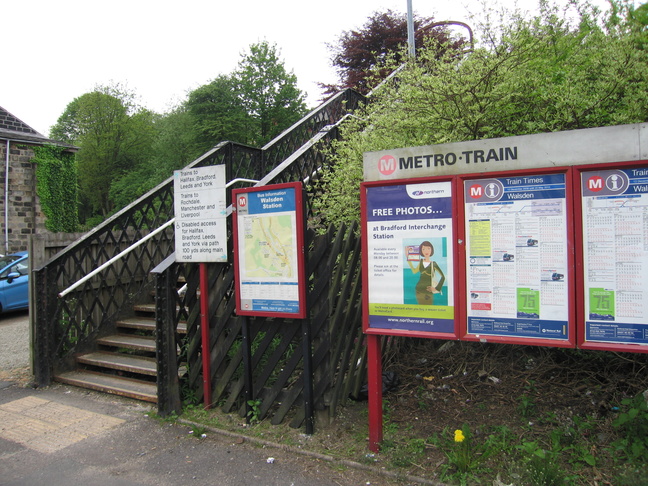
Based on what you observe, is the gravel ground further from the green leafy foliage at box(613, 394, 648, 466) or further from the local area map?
the green leafy foliage at box(613, 394, 648, 466)

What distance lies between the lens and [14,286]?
1141cm

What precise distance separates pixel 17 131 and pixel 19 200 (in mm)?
3200

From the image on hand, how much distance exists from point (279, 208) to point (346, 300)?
3.79 ft

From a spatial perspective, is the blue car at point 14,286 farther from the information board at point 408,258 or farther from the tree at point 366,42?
the tree at point 366,42

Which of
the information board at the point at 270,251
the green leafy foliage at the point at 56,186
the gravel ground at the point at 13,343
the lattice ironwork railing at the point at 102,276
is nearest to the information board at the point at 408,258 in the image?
the information board at the point at 270,251

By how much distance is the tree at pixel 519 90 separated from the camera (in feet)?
14.8

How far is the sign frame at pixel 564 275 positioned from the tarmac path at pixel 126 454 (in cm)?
130

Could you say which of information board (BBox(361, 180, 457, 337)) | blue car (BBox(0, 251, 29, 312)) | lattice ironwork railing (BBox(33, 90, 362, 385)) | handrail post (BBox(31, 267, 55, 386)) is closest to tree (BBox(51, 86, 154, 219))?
blue car (BBox(0, 251, 29, 312))

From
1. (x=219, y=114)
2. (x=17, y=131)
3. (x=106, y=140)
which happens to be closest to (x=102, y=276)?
(x=17, y=131)

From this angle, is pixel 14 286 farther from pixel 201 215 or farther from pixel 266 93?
pixel 266 93

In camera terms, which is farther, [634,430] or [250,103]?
[250,103]

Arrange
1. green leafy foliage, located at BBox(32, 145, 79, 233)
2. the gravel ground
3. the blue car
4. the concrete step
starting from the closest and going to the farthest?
the concrete step → the gravel ground → the blue car → green leafy foliage, located at BBox(32, 145, 79, 233)

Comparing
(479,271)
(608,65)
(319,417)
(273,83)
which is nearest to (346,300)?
(319,417)

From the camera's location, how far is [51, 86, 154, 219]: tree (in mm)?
42688
